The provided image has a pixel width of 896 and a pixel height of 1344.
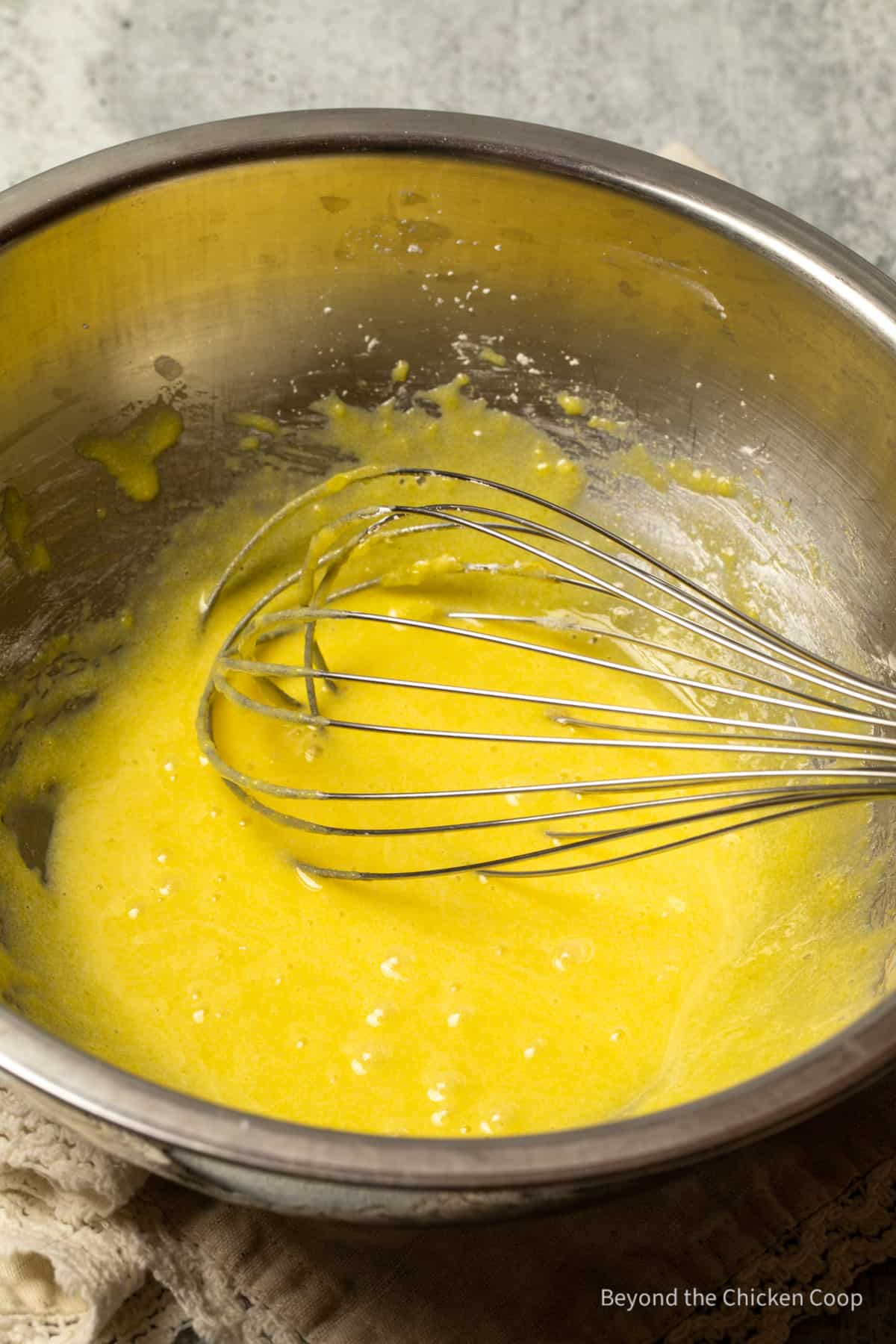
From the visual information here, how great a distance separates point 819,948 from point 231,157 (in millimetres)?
692

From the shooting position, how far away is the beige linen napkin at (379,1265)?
0.76m

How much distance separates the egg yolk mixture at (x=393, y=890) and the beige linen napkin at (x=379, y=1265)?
0.30 feet

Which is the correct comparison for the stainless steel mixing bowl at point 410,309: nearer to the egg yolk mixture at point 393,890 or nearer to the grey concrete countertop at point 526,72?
the egg yolk mixture at point 393,890

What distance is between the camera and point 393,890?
3.22 feet

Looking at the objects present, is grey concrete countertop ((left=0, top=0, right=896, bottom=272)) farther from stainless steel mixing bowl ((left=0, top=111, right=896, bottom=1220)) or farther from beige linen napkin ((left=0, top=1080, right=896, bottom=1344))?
beige linen napkin ((left=0, top=1080, right=896, bottom=1344))

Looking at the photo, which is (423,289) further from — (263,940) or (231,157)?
(263,940)

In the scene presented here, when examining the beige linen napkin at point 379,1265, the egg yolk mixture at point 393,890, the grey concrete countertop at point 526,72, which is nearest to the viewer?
the beige linen napkin at point 379,1265

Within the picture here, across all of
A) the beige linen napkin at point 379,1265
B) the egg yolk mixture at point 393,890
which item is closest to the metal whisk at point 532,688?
the egg yolk mixture at point 393,890

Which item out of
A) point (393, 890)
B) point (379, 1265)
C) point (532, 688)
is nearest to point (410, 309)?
point (532, 688)

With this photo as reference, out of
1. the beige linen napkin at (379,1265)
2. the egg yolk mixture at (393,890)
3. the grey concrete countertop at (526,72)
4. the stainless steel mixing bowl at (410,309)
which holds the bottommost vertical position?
the beige linen napkin at (379,1265)

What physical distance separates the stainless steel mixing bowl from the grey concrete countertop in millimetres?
467

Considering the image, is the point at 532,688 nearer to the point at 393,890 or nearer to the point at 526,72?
the point at 393,890

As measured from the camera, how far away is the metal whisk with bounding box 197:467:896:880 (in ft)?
3.03

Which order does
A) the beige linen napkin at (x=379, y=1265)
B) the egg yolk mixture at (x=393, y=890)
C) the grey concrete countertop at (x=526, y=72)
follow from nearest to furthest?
1. the beige linen napkin at (x=379, y=1265)
2. the egg yolk mixture at (x=393, y=890)
3. the grey concrete countertop at (x=526, y=72)
